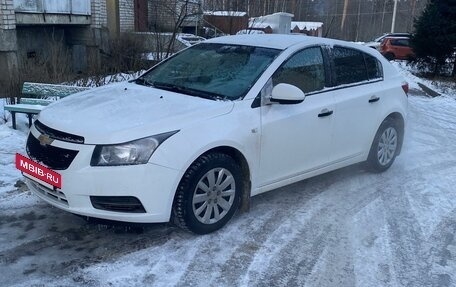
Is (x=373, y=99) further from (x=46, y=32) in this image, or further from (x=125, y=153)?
(x=46, y=32)

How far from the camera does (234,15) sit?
15.4 m

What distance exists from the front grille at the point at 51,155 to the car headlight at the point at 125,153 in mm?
176

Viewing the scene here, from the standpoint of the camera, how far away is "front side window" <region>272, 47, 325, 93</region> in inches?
176

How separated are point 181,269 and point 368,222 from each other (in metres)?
1.88

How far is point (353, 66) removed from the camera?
5.31 meters

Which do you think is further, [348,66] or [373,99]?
[373,99]

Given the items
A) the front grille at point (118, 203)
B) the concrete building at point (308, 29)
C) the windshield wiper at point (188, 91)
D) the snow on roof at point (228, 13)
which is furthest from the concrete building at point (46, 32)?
the concrete building at point (308, 29)

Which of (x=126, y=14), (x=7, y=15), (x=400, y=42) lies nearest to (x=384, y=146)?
(x=7, y=15)

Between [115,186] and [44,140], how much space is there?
0.72m

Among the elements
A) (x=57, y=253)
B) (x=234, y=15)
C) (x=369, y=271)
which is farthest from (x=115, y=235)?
(x=234, y=15)

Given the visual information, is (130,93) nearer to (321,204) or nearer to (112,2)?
(321,204)

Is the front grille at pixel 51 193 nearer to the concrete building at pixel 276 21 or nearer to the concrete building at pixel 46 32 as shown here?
the concrete building at pixel 46 32

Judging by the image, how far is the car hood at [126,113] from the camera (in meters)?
3.50

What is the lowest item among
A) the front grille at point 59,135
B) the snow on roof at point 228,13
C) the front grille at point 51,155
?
the front grille at point 51,155
